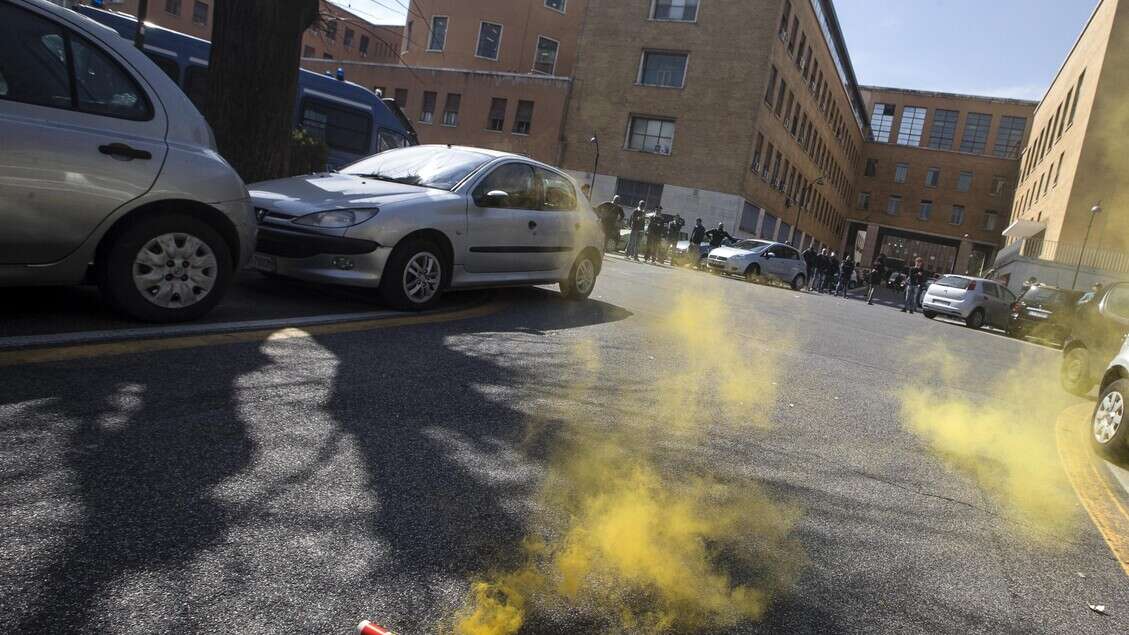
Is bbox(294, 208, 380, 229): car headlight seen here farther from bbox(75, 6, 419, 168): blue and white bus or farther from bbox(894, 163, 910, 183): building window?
bbox(894, 163, 910, 183): building window

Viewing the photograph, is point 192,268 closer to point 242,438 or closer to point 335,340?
point 335,340

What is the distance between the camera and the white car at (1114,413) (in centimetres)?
536

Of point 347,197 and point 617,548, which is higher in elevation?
point 347,197

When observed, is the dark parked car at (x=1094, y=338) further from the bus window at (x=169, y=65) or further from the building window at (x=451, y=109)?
the building window at (x=451, y=109)

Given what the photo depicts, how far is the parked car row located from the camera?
3.98 metres

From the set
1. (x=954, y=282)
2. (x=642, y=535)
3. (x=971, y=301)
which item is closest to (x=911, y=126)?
(x=954, y=282)

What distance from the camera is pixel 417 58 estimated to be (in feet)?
153

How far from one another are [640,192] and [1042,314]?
68.8ft

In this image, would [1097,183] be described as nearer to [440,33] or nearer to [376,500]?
[440,33]

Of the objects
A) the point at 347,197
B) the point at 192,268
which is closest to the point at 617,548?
the point at 192,268

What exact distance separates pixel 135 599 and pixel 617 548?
1.41 m

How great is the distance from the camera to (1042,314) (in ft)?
60.7

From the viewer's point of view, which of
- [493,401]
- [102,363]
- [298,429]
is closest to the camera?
[298,429]

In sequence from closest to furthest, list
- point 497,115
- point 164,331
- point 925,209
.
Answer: point 164,331 < point 497,115 < point 925,209
